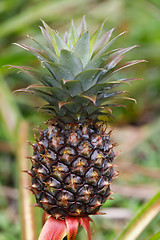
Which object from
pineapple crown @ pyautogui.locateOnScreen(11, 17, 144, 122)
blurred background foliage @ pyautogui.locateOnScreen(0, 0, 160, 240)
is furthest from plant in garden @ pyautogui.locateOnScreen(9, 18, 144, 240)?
blurred background foliage @ pyautogui.locateOnScreen(0, 0, 160, 240)

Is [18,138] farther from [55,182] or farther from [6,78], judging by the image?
[6,78]

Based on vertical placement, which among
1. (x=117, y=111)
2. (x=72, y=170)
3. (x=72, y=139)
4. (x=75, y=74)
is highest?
(x=117, y=111)

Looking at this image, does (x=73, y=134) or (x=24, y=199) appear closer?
(x=73, y=134)

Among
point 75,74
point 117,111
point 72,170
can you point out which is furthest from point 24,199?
point 117,111

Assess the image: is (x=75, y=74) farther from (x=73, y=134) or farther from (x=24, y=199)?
(x=24, y=199)

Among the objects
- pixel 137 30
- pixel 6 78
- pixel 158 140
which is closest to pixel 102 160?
pixel 158 140

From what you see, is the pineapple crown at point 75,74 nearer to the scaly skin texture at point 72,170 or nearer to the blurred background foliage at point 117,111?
the scaly skin texture at point 72,170

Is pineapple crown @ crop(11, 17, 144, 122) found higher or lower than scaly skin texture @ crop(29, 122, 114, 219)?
higher

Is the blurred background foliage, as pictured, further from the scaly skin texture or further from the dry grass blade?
the scaly skin texture

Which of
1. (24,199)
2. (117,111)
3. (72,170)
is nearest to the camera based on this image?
(72,170)
